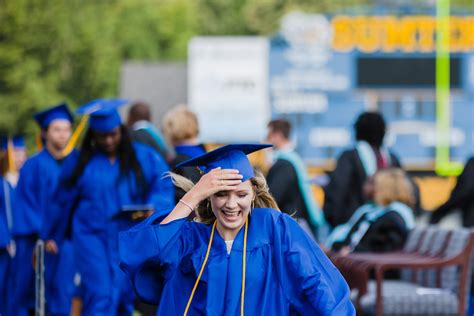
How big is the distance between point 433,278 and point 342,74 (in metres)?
15.9

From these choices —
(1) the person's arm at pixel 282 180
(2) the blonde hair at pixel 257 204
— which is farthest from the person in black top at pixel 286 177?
(2) the blonde hair at pixel 257 204

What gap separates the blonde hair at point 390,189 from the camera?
9961mm

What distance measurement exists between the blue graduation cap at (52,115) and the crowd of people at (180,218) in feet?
0.03

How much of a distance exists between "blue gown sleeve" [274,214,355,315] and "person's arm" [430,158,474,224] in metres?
5.60

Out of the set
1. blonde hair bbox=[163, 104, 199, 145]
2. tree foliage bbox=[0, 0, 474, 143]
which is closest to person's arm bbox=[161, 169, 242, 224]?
blonde hair bbox=[163, 104, 199, 145]

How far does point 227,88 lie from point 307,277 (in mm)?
20880

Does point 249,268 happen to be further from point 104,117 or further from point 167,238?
point 104,117

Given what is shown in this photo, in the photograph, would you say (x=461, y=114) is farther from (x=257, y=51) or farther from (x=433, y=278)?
(x=433, y=278)

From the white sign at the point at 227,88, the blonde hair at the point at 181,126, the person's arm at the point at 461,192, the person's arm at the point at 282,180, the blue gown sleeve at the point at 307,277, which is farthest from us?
the white sign at the point at 227,88

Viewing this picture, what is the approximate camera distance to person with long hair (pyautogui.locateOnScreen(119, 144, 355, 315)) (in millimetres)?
6043

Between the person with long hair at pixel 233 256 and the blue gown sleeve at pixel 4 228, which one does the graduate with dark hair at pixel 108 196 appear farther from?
the person with long hair at pixel 233 256

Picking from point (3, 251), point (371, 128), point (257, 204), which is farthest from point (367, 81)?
point (257, 204)

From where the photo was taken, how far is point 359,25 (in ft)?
84.7

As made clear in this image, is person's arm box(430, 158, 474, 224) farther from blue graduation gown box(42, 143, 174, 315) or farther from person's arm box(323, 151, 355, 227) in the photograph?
blue graduation gown box(42, 143, 174, 315)
